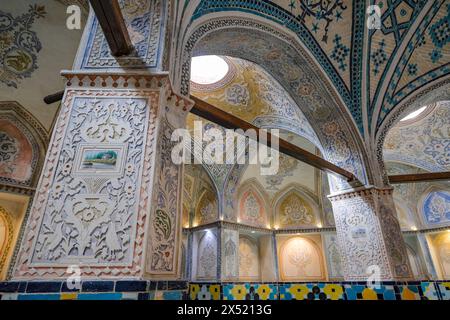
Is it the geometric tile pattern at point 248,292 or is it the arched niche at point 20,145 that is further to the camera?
the arched niche at point 20,145

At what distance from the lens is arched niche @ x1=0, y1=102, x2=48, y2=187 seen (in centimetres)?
530

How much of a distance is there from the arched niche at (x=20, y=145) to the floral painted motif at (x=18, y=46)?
0.63 meters

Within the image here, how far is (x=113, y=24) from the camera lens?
182 centimetres

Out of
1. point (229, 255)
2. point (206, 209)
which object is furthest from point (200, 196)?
point (229, 255)

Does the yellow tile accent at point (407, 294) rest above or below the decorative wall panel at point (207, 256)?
below

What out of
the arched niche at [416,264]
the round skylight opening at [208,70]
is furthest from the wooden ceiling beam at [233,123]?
the arched niche at [416,264]

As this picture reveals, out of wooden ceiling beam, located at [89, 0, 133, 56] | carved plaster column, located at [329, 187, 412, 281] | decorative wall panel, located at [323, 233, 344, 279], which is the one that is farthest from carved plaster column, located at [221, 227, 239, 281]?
wooden ceiling beam, located at [89, 0, 133, 56]

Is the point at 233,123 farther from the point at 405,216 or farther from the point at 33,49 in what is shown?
the point at 405,216

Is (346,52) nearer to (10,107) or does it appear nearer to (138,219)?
(138,219)

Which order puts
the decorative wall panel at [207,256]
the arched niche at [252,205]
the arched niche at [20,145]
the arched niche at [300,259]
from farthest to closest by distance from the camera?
1. the arched niche at [300,259]
2. the arched niche at [252,205]
3. the decorative wall panel at [207,256]
4. the arched niche at [20,145]

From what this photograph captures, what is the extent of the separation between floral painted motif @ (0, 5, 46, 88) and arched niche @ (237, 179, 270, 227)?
22.2ft

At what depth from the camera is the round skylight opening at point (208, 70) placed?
272 inches

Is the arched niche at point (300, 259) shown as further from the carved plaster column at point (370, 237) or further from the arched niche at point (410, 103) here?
the arched niche at point (410, 103)
